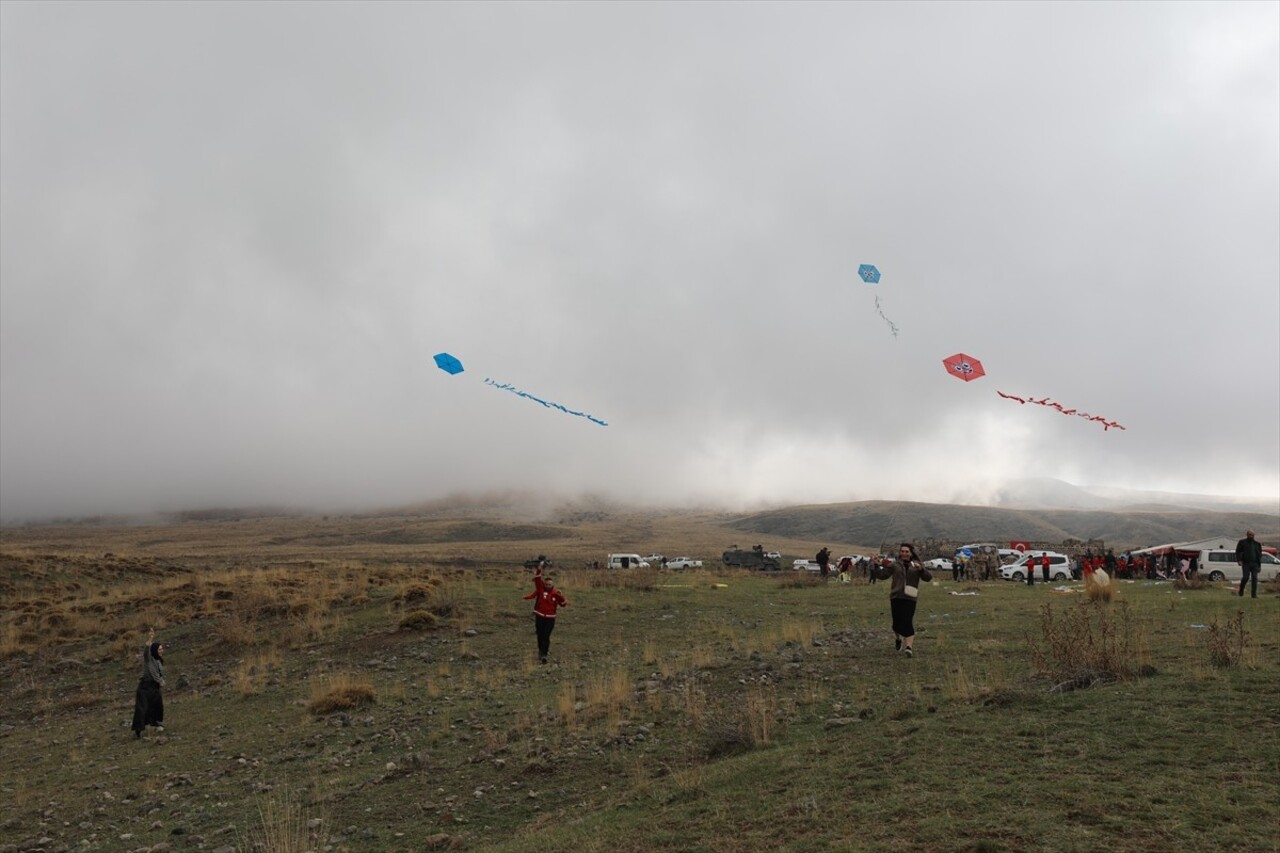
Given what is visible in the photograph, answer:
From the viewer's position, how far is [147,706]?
48.9 feet

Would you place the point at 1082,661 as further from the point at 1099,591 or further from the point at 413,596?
the point at 413,596

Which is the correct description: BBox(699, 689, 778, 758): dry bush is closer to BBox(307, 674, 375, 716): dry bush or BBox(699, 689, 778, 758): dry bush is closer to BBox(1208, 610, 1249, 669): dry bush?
BBox(1208, 610, 1249, 669): dry bush

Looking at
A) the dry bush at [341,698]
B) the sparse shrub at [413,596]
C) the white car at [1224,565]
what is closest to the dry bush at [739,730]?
the dry bush at [341,698]

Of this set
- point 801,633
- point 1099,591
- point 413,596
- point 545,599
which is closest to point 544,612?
point 545,599

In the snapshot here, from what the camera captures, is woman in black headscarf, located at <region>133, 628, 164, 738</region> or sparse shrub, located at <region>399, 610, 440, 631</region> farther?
sparse shrub, located at <region>399, 610, 440, 631</region>

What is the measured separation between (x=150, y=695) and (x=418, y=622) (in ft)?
28.0

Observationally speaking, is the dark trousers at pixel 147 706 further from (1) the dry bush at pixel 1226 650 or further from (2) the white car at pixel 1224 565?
(2) the white car at pixel 1224 565

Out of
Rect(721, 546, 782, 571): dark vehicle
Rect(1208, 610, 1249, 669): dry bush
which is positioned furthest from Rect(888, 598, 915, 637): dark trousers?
Rect(721, 546, 782, 571): dark vehicle

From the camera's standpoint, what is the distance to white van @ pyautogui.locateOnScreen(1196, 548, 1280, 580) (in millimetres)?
42219

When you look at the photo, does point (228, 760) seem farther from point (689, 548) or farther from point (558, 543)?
point (558, 543)

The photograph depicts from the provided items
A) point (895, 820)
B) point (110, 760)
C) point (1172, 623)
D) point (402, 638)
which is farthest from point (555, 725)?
point (1172, 623)

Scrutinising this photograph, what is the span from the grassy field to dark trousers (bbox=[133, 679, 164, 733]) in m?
0.25

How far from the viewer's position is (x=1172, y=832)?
5945 mm

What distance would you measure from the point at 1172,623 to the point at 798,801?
1429 cm
